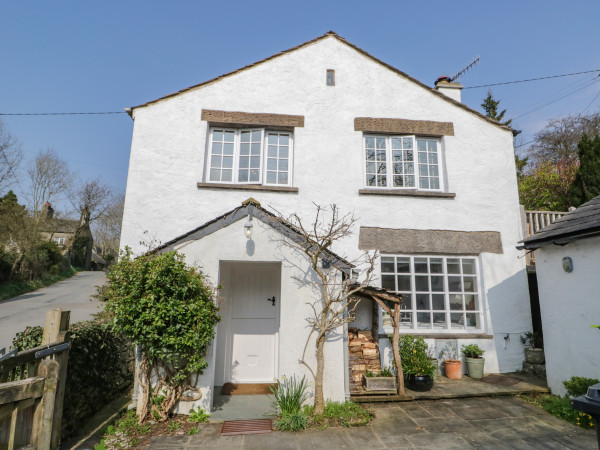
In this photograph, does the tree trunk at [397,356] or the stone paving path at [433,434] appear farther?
the tree trunk at [397,356]

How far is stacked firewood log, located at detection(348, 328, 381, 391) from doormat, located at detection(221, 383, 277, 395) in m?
1.70

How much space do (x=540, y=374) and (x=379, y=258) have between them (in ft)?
14.2

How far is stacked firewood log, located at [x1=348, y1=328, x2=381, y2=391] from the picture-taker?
6422 millimetres

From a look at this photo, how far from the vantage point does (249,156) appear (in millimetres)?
8070

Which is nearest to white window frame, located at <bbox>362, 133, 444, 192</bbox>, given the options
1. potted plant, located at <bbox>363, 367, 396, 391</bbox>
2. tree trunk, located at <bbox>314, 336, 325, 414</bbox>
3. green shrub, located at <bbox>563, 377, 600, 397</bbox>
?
tree trunk, located at <bbox>314, 336, 325, 414</bbox>

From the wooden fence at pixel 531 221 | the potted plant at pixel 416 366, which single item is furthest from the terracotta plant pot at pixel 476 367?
the wooden fence at pixel 531 221

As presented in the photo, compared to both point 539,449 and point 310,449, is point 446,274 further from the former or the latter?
point 310,449

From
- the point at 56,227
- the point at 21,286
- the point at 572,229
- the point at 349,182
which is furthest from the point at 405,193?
the point at 56,227

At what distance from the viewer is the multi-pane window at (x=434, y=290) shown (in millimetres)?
7738

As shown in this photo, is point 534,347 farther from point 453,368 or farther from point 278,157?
point 278,157

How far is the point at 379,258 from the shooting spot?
7.70m

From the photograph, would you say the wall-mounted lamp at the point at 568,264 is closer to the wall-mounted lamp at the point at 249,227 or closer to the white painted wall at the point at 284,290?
the white painted wall at the point at 284,290

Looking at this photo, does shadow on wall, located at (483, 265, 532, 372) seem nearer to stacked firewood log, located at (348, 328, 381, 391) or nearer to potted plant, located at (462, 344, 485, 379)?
potted plant, located at (462, 344, 485, 379)

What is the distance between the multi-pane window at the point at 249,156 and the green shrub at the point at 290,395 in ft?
14.8
